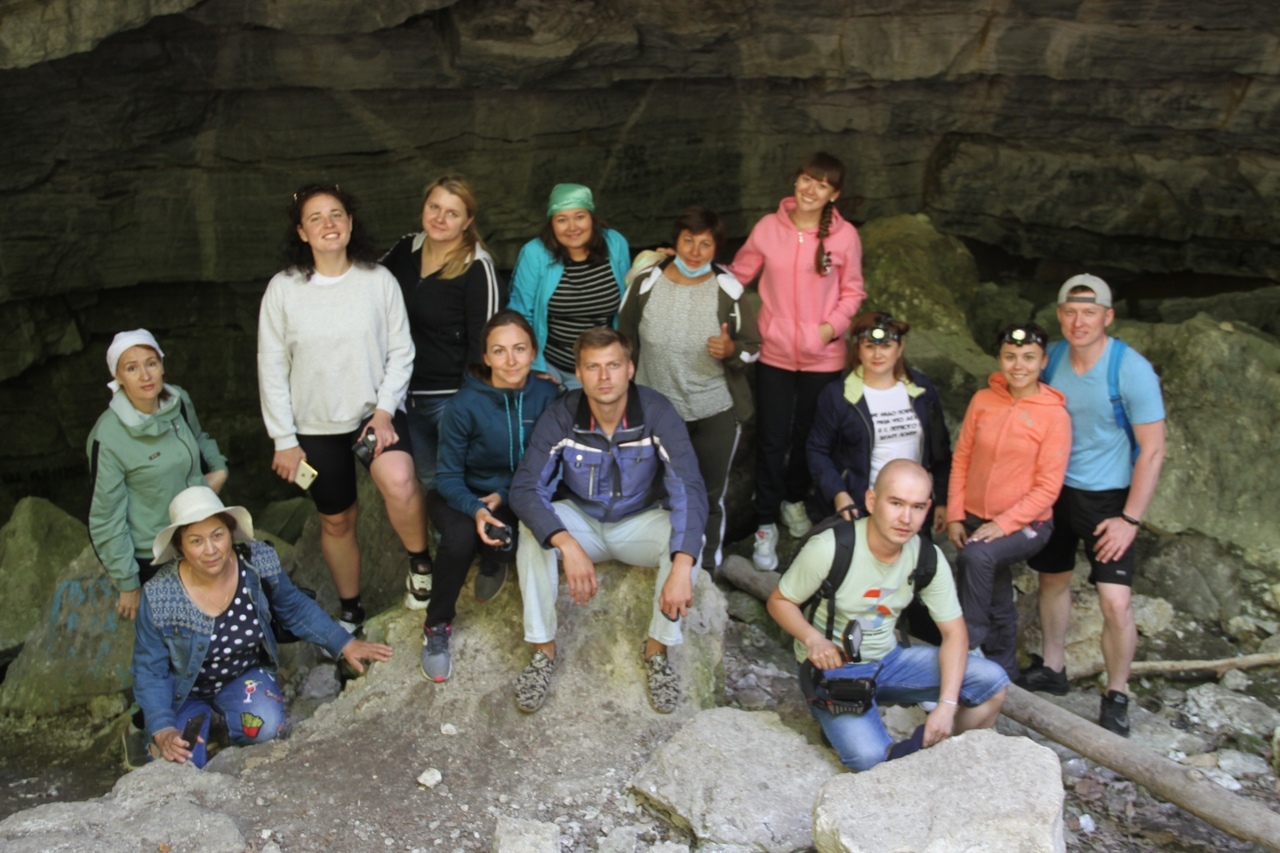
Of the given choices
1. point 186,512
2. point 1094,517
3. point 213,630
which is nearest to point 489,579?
point 213,630

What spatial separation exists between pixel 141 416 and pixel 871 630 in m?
2.79

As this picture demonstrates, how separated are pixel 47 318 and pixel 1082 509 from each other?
663 centimetres

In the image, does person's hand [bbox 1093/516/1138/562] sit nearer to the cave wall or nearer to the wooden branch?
the wooden branch

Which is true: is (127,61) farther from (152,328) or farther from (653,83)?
(653,83)

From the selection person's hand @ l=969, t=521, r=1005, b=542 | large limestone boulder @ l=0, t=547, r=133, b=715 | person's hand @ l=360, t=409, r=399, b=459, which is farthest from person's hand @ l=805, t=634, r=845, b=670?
large limestone boulder @ l=0, t=547, r=133, b=715

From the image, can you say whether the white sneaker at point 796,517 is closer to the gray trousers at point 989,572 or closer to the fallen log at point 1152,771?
the gray trousers at point 989,572

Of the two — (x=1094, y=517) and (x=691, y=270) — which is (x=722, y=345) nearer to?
(x=691, y=270)

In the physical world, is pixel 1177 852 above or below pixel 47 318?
below

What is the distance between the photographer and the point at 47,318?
7.84 m

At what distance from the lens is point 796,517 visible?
5.81 m

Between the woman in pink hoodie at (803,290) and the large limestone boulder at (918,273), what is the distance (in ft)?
6.37

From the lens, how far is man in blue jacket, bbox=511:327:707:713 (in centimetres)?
409

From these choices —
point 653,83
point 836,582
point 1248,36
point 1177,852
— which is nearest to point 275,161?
point 653,83

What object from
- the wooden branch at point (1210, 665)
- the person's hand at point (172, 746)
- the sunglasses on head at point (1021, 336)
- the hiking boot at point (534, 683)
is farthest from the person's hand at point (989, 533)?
the person's hand at point (172, 746)
